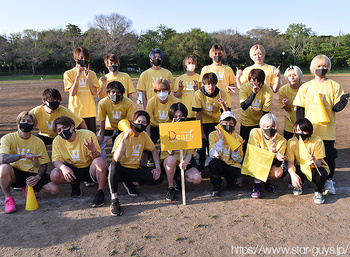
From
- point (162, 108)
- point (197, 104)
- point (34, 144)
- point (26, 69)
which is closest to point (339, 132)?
point (197, 104)

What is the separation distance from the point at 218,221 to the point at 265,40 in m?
65.7

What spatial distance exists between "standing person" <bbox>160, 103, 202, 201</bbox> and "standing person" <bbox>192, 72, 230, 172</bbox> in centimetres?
75

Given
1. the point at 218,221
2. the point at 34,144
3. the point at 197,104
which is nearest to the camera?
the point at 218,221

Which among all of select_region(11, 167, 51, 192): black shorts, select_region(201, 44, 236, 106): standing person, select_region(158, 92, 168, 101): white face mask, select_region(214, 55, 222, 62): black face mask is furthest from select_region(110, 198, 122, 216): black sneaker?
select_region(214, 55, 222, 62): black face mask

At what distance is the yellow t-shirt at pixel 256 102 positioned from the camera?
537 centimetres

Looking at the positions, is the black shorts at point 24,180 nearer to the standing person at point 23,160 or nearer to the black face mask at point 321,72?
the standing person at point 23,160

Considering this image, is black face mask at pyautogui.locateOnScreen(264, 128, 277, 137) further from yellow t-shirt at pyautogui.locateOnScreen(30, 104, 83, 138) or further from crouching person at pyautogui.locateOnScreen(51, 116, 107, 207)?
yellow t-shirt at pyautogui.locateOnScreen(30, 104, 83, 138)

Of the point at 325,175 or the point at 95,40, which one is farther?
the point at 95,40

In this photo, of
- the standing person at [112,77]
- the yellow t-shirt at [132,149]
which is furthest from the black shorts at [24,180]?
the standing person at [112,77]

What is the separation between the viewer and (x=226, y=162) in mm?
4855

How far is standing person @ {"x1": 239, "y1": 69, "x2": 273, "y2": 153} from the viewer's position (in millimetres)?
5160

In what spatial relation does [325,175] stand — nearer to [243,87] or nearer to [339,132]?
[243,87]

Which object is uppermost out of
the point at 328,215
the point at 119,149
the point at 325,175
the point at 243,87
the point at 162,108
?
the point at 243,87

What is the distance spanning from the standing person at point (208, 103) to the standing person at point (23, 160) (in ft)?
9.48
